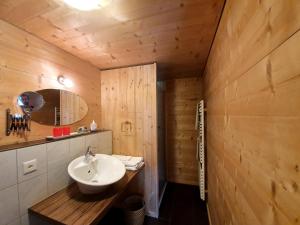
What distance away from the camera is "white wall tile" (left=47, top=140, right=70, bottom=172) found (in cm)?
127

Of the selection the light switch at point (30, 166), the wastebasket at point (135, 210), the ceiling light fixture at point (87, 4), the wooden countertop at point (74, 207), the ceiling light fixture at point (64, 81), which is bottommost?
the wastebasket at point (135, 210)

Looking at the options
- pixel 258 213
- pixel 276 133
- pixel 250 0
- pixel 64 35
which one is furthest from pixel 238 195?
pixel 64 35

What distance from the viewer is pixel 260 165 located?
58cm

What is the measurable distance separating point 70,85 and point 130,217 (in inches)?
70.5

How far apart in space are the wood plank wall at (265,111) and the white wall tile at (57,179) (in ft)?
4.76

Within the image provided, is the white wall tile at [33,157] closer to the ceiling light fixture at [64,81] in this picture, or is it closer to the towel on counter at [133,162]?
the ceiling light fixture at [64,81]

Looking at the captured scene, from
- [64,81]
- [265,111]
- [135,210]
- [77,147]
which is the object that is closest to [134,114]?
[77,147]

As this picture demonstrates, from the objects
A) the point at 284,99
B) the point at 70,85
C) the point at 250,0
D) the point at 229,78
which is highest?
the point at 250,0

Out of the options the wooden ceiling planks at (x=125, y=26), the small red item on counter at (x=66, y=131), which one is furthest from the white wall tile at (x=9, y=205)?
the wooden ceiling planks at (x=125, y=26)

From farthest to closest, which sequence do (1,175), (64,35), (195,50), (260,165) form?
(195,50) < (64,35) < (1,175) < (260,165)

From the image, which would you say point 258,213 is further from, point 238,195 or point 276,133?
point 276,133

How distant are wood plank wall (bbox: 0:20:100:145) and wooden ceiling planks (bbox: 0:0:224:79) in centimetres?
9

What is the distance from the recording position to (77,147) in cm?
158

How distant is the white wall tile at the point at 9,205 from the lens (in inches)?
37.6
